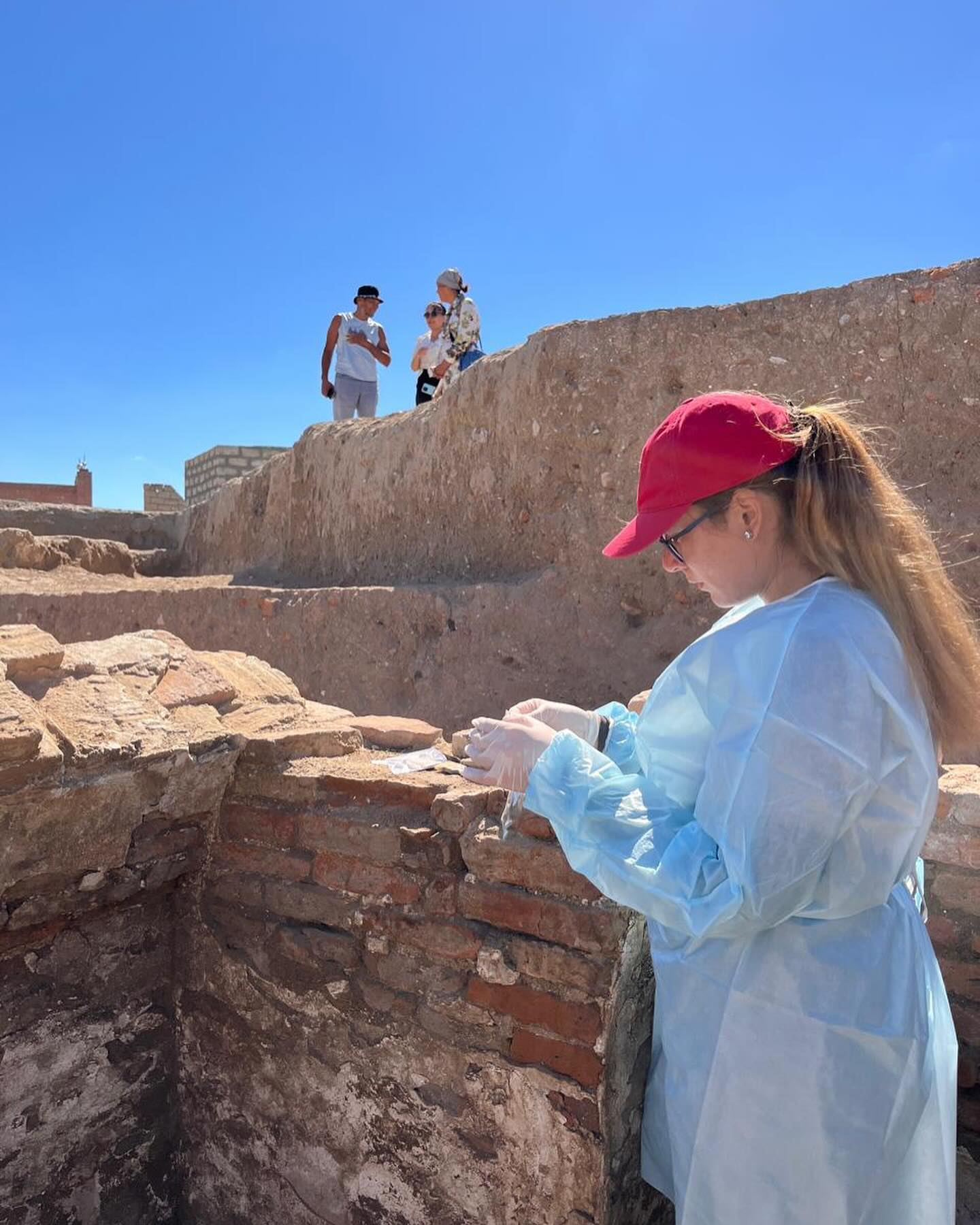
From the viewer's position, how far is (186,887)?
91.1 inches

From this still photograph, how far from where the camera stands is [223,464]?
14211mm

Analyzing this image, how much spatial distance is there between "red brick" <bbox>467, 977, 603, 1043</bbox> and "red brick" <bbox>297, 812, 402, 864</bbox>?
0.32m

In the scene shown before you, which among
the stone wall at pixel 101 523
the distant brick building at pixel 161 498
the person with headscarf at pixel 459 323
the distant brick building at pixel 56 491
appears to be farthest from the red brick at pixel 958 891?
the distant brick building at pixel 56 491

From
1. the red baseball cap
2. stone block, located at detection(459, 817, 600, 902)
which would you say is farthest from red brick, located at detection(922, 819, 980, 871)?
the red baseball cap

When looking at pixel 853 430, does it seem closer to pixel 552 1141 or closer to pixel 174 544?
pixel 552 1141

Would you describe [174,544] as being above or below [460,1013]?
above

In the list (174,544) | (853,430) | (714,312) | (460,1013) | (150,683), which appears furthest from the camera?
(174,544)

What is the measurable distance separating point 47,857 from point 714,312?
15.4 ft

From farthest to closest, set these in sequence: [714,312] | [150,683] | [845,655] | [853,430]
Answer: [714,312]
[150,683]
[853,430]
[845,655]

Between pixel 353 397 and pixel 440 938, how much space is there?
7348 mm

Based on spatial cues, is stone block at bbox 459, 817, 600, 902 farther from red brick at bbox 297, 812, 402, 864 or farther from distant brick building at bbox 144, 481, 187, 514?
distant brick building at bbox 144, 481, 187, 514

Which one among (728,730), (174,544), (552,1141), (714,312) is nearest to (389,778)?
(552,1141)

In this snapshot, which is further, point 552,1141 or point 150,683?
point 150,683

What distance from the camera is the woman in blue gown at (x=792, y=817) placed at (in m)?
1.16
